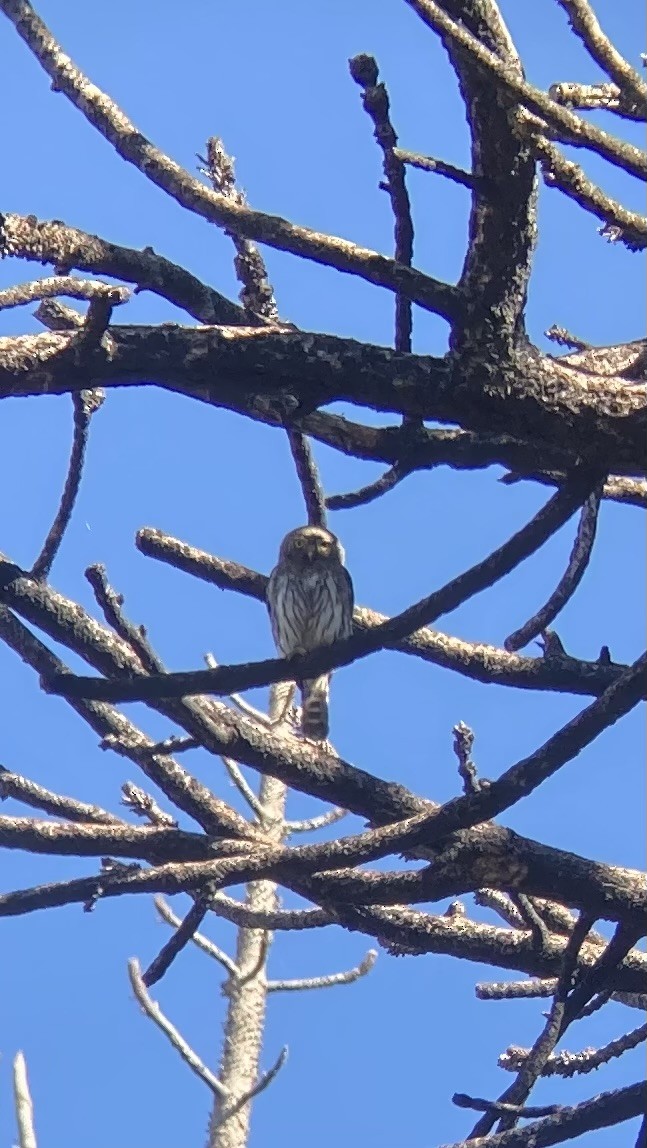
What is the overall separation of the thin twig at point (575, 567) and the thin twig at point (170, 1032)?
11.1ft

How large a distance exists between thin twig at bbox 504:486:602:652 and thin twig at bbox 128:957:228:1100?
3.39m

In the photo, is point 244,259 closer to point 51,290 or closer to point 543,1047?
point 51,290

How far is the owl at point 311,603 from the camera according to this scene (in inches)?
259

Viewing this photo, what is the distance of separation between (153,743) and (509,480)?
1393mm

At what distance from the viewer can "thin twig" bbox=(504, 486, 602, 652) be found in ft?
12.1

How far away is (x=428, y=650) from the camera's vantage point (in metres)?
4.63

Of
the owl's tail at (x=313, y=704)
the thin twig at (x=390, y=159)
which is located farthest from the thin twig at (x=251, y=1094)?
the thin twig at (x=390, y=159)

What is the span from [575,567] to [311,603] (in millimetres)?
3045

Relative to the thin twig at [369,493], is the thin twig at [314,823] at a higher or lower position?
higher

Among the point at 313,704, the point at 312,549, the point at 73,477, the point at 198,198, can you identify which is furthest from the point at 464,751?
the point at 312,549

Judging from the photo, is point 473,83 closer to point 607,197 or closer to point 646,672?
point 607,197

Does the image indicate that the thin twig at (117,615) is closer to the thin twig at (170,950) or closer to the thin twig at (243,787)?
the thin twig at (170,950)

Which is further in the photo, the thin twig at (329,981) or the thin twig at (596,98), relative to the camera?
the thin twig at (329,981)

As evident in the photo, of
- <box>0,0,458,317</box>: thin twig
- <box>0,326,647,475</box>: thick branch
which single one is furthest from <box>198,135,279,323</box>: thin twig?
<box>0,326,647,475</box>: thick branch
